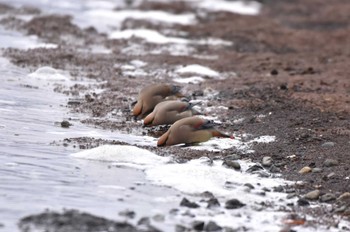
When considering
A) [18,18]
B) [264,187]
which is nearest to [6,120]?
[264,187]

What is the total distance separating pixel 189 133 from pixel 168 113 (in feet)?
3.31

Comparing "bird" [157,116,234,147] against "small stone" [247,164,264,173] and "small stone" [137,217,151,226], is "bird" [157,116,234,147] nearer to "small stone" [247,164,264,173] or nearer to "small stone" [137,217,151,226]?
"small stone" [247,164,264,173]

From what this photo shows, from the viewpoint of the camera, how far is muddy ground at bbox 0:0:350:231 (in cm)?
892

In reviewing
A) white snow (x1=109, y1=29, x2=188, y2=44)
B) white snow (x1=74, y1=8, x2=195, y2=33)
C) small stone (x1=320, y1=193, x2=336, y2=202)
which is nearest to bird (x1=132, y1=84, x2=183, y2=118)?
small stone (x1=320, y1=193, x2=336, y2=202)

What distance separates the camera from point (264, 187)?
7535 millimetres

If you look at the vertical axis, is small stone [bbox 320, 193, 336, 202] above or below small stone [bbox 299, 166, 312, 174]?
below

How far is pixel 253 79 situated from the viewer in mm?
15195

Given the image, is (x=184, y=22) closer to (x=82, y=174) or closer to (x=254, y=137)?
(x=254, y=137)

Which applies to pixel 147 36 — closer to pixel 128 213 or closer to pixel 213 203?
pixel 213 203

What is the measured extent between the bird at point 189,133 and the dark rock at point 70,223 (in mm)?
2894

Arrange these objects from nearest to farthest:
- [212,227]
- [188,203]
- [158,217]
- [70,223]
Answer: [70,223] < [212,227] < [158,217] < [188,203]

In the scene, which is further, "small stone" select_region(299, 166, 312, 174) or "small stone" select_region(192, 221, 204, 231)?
"small stone" select_region(299, 166, 312, 174)

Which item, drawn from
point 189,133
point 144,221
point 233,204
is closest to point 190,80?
point 189,133

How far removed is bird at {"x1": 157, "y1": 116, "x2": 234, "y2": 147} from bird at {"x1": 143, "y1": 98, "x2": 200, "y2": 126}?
0.75 meters
